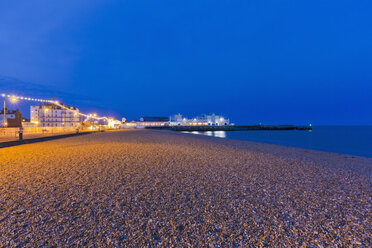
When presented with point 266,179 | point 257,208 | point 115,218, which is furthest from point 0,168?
point 266,179

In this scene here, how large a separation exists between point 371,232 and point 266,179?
268 cm

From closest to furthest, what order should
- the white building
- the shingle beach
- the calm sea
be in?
the shingle beach, the calm sea, the white building

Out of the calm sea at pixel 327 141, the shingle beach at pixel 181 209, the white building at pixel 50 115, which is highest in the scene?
the white building at pixel 50 115

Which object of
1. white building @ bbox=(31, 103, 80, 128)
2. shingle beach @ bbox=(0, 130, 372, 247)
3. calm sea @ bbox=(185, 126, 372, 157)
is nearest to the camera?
shingle beach @ bbox=(0, 130, 372, 247)

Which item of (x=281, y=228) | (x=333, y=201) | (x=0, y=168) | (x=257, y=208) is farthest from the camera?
(x=0, y=168)

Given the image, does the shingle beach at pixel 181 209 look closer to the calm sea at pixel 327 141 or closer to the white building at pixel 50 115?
the calm sea at pixel 327 141

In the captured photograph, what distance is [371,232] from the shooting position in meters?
2.84

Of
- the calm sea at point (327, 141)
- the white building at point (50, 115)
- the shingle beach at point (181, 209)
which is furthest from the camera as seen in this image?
the white building at point (50, 115)

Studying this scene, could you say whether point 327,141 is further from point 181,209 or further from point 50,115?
point 50,115

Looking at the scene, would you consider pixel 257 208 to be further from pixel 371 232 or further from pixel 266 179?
pixel 266 179

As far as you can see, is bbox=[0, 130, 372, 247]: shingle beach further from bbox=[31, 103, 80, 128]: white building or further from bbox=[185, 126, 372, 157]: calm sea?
bbox=[31, 103, 80, 128]: white building

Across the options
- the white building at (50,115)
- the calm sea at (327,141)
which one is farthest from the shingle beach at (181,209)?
the white building at (50,115)

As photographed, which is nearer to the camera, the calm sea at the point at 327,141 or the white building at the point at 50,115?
the calm sea at the point at 327,141

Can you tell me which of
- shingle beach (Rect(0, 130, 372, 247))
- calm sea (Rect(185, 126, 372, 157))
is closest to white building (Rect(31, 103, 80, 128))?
calm sea (Rect(185, 126, 372, 157))
